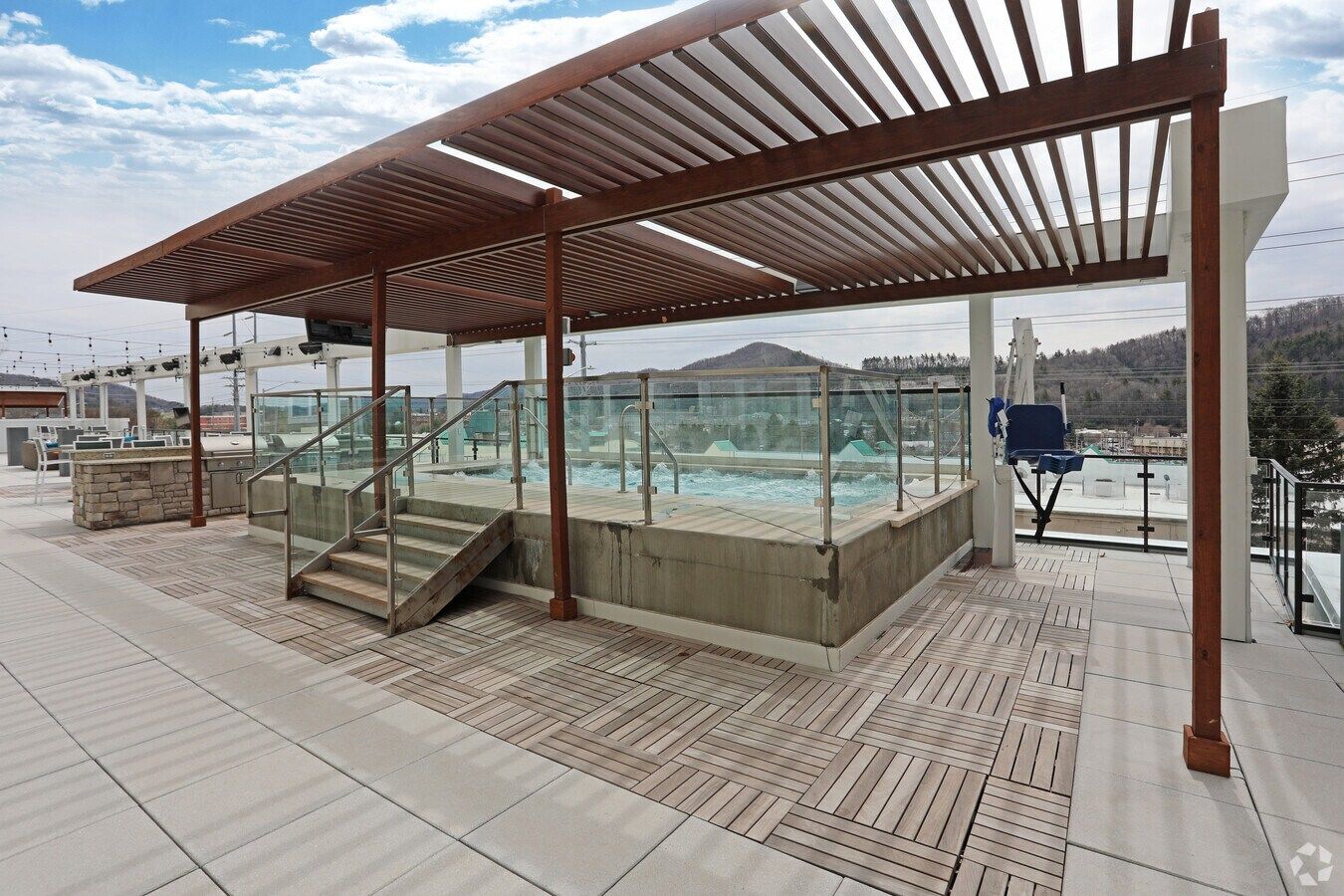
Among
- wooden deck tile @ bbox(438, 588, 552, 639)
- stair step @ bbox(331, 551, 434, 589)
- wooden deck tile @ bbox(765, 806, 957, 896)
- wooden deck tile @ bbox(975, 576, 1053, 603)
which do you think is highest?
stair step @ bbox(331, 551, 434, 589)

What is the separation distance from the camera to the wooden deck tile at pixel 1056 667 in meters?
3.55

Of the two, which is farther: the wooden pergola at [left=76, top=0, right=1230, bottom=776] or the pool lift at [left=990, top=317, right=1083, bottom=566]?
the pool lift at [left=990, top=317, right=1083, bottom=566]

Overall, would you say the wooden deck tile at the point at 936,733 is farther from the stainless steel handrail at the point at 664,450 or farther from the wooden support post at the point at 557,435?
the wooden support post at the point at 557,435

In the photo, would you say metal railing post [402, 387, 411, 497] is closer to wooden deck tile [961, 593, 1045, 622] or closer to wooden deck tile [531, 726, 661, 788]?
wooden deck tile [531, 726, 661, 788]

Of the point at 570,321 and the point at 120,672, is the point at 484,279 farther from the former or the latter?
the point at 120,672

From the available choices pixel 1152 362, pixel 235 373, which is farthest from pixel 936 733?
pixel 235 373

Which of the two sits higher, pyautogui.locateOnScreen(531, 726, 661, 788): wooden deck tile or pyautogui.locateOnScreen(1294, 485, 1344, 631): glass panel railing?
pyautogui.locateOnScreen(1294, 485, 1344, 631): glass panel railing

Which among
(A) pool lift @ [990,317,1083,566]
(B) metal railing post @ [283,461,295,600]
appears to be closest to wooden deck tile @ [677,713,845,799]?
(B) metal railing post @ [283,461,295,600]

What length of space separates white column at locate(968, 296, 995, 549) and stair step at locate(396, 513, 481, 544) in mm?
4808

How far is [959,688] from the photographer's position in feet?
11.4

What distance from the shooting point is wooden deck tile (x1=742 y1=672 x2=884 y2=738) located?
309 cm

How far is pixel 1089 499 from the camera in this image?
7934 millimetres

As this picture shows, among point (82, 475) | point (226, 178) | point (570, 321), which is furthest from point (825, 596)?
point (226, 178)

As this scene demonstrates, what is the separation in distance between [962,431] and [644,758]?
202 inches
